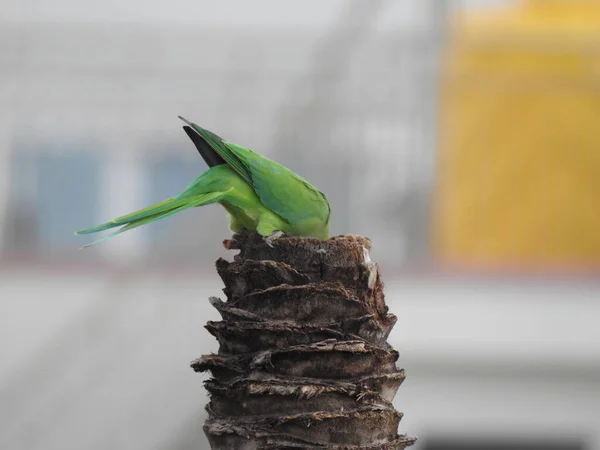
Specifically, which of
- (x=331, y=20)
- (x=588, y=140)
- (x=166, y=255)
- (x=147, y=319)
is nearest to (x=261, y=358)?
(x=147, y=319)

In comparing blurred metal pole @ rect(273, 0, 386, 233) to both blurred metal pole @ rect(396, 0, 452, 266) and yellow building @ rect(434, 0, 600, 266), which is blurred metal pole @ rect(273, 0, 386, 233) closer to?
blurred metal pole @ rect(396, 0, 452, 266)

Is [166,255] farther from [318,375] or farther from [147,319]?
[318,375]

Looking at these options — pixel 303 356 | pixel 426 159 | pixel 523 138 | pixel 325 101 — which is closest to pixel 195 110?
pixel 325 101

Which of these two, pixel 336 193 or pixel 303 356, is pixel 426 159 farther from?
pixel 303 356

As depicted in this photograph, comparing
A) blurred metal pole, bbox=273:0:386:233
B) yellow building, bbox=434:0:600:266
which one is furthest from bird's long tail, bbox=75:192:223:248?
yellow building, bbox=434:0:600:266

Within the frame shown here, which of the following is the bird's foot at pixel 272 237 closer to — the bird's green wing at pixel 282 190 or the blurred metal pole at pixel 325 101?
the bird's green wing at pixel 282 190

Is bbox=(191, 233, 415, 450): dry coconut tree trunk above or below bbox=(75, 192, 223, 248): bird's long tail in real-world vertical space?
below
